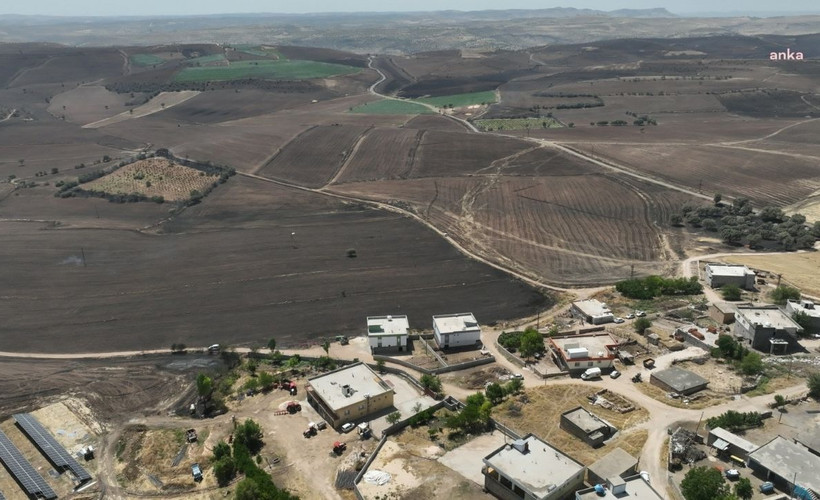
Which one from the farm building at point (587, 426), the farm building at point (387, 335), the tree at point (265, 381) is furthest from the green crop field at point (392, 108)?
the farm building at point (587, 426)

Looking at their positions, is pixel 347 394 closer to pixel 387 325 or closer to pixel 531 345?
pixel 387 325

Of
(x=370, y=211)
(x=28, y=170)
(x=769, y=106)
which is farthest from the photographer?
(x=769, y=106)

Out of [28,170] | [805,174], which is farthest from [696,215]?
[28,170]

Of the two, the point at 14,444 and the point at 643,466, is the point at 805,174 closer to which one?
the point at 643,466

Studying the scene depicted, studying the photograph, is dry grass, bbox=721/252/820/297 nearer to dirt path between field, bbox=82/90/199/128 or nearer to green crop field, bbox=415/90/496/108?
green crop field, bbox=415/90/496/108

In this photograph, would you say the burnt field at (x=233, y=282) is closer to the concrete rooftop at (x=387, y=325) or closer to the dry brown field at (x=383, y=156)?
the concrete rooftop at (x=387, y=325)
